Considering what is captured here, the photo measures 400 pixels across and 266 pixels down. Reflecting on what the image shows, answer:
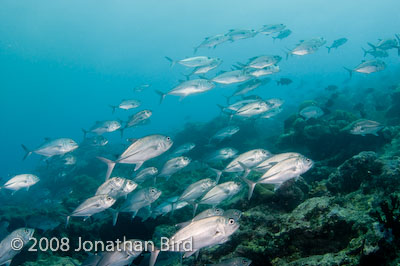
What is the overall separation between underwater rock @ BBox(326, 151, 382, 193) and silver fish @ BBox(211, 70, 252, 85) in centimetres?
465

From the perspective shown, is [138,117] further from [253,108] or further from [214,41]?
[214,41]

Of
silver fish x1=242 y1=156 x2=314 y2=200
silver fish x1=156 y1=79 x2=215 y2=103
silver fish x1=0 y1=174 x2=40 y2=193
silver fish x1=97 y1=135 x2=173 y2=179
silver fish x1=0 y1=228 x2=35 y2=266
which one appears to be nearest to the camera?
silver fish x1=242 y1=156 x2=314 y2=200

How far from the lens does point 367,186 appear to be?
4.64 metres

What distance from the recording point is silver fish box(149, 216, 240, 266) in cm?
302

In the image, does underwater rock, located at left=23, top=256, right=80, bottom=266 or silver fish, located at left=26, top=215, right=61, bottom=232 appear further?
silver fish, located at left=26, top=215, right=61, bottom=232

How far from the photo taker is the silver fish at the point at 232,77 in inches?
329

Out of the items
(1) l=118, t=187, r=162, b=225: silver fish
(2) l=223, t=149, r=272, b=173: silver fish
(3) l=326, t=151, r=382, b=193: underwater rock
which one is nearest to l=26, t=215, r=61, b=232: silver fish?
(1) l=118, t=187, r=162, b=225: silver fish

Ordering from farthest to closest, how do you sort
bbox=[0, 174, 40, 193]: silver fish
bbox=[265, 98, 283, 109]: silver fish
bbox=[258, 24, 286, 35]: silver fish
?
bbox=[258, 24, 286, 35]: silver fish < bbox=[265, 98, 283, 109]: silver fish < bbox=[0, 174, 40, 193]: silver fish

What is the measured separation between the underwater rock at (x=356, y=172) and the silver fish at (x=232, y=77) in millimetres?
4652

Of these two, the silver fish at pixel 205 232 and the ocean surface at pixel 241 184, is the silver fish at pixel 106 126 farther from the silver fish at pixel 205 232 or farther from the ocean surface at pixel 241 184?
the silver fish at pixel 205 232

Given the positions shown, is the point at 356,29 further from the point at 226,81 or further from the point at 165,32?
the point at 226,81

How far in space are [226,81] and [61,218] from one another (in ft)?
25.0

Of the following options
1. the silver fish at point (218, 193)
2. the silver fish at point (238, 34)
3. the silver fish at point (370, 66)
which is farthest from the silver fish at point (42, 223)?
the silver fish at point (370, 66)

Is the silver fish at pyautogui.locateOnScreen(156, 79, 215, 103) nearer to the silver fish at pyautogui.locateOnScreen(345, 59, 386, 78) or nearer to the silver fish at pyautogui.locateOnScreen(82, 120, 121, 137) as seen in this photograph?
the silver fish at pyautogui.locateOnScreen(82, 120, 121, 137)
